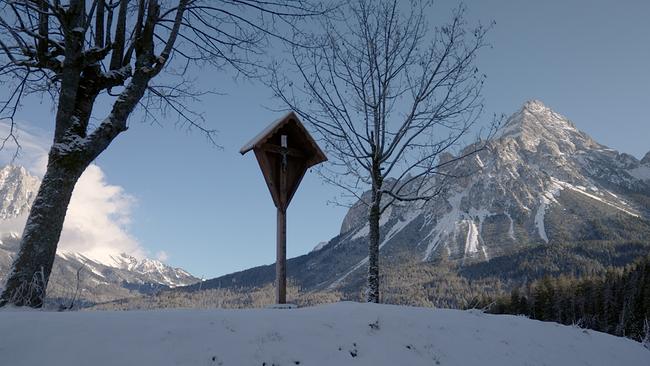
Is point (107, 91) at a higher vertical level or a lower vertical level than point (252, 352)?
higher

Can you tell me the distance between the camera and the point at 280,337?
5543mm

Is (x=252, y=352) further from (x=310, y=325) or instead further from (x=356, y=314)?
(x=356, y=314)

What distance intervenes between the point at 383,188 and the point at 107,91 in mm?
7241

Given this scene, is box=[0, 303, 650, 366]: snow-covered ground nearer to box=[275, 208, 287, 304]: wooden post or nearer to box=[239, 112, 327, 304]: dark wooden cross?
box=[275, 208, 287, 304]: wooden post

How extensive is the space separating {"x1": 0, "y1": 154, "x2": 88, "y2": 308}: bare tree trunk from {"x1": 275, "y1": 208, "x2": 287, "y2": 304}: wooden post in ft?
11.3

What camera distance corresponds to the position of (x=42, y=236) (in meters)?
6.16

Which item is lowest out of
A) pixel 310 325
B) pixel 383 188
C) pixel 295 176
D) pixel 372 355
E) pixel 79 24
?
pixel 372 355

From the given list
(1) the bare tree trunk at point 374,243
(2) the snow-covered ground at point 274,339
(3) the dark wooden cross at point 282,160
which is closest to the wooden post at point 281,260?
(3) the dark wooden cross at point 282,160

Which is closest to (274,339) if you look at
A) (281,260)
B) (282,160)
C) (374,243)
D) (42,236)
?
(281,260)

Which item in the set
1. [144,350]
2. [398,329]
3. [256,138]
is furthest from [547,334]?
[144,350]

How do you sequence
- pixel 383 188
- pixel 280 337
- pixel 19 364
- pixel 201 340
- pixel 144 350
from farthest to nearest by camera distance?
pixel 383 188, pixel 280 337, pixel 201 340, pixel 144 350, pixel 19 364

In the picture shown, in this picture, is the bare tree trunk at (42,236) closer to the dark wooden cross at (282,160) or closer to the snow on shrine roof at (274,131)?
the snow on shrine roof at (274,131)

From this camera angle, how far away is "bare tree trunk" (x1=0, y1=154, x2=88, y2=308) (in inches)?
231

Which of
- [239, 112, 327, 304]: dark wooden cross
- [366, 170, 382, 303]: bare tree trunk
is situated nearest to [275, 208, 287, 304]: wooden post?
[239, 112, 327, 304]: dark wooden cross
